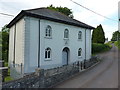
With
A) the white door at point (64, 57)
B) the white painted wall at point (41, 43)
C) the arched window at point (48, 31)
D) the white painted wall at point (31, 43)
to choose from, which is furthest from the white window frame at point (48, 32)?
the white door at point (64, 57)

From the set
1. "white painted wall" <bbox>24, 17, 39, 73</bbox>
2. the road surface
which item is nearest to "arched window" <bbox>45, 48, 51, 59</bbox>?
"white painted wall" <bbox>24, 17, 39, 73</bbox>

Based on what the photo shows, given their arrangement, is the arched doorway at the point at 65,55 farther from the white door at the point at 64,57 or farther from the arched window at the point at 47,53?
the arched window at the point at 47,53

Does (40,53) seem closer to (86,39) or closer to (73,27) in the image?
(73,27)

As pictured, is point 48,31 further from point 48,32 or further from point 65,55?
point 65,55

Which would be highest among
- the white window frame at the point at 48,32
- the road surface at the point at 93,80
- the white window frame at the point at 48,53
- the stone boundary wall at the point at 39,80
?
the white window frame at the point at 48,32

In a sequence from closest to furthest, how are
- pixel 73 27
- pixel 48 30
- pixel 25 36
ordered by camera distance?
pixel 25 36
pixel 48 30
pixel 73 27

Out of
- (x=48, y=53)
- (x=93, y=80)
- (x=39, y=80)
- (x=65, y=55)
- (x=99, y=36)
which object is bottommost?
(x=93, y=80)

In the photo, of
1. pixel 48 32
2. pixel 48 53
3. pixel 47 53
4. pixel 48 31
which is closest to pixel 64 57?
pixel 48 53

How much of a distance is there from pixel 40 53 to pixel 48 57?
5.21 ft

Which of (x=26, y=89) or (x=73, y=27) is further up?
(x=73, y=27)

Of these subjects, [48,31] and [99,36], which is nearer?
[48,31]

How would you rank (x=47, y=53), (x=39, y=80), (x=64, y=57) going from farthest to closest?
(x=64, y=57)
(x=47, y=53)
(x=39, y=80)

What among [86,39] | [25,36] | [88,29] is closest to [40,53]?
[25,36]

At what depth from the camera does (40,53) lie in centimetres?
1326
